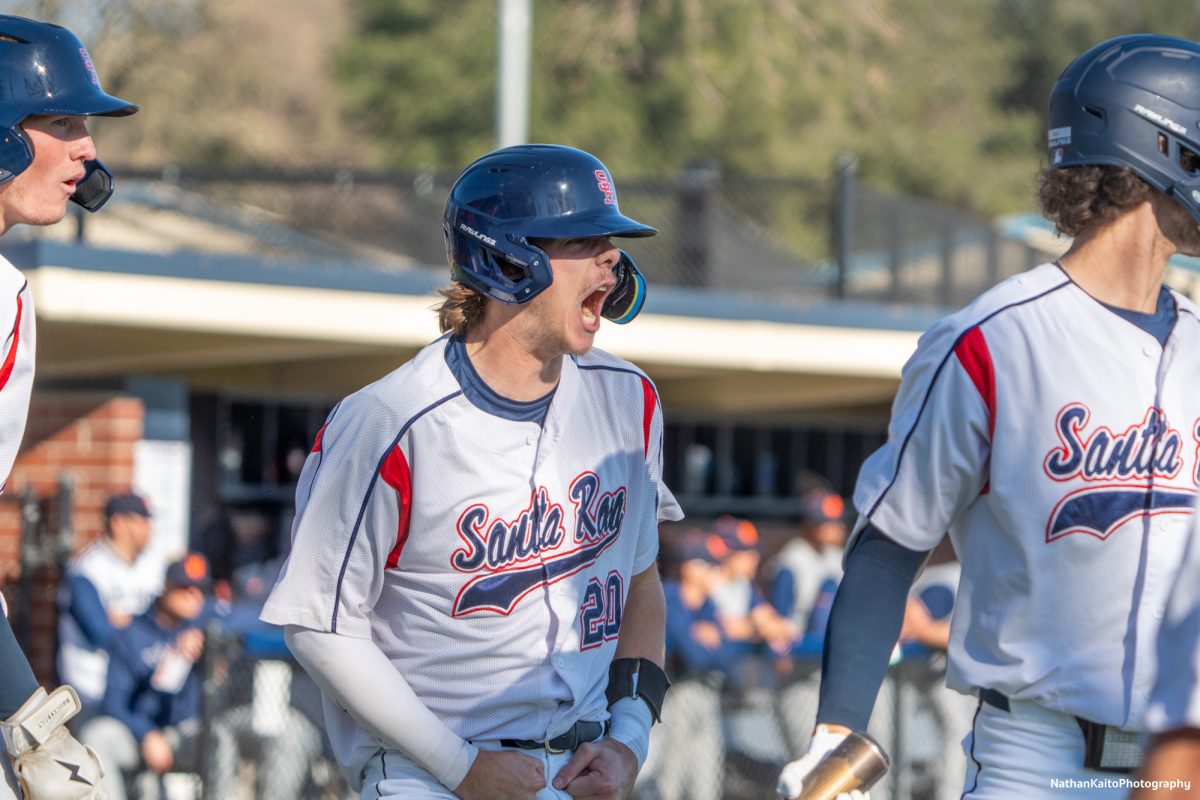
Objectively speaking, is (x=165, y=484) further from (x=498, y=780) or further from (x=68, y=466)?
(x=498, y=780)

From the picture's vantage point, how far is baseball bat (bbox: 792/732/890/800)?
8.70 feet

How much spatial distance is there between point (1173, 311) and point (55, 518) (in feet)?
25.2

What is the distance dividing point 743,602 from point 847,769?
8.04 m

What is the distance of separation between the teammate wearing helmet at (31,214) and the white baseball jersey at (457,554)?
52cm

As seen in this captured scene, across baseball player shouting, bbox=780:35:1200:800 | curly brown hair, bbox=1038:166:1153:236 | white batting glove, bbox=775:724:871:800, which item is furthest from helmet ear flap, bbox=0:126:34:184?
curly brown hair, bbox=1038:166:1153:236

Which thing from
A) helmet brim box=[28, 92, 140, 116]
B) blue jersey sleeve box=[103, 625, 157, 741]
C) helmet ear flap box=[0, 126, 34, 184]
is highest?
helmet brim box=[28, 92, 140, 116]

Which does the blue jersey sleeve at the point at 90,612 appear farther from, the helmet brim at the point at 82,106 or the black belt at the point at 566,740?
the black belt at the point at 566,740

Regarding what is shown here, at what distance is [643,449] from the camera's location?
3543 mm

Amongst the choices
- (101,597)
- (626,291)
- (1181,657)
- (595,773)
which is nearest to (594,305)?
(626,291)

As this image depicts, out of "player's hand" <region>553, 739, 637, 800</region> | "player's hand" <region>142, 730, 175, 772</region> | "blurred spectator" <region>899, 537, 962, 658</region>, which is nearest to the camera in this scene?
"player's hand" <region>553, 739, 637, 800</region>

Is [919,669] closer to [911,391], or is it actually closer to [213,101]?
[911,391]

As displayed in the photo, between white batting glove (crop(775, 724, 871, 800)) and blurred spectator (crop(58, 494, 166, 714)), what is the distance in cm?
597

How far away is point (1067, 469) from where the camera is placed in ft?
9.61

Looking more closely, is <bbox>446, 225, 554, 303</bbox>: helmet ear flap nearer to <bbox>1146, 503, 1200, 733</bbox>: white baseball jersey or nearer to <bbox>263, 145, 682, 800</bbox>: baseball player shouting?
<bbox>263, 145, 682, 800</bbox>: baseball player shouting
